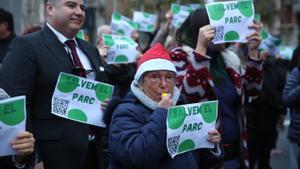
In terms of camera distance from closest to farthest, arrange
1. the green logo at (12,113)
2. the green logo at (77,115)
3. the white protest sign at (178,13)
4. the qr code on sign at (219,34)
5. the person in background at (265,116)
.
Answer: the green logo at (12,113) → the green logo at (77,115) → the qr code on sign at (219,34) → the person in background at (265,116) → the white protest sign at (178,13)

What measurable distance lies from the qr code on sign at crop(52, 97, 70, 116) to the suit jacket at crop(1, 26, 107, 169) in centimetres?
10

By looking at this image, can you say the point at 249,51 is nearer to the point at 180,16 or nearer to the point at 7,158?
the point at 7,158

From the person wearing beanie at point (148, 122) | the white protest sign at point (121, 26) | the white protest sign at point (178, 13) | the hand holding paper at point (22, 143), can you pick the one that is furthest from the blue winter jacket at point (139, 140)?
the white protest sign at point (178, 13)

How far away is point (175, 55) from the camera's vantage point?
170 inches

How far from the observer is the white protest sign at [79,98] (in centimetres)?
377

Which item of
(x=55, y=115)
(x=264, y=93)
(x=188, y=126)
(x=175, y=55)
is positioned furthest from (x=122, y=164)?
(x=264, y=93)

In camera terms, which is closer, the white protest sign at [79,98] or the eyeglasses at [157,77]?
the eyeglasses at [157,77]

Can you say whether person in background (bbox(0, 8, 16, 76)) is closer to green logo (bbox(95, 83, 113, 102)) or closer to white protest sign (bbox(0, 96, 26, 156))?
green logo (bbox(95, 83, 113, 102))

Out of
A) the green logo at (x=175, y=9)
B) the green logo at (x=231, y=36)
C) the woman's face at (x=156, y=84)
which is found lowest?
the green logo at (x=175, y=9)

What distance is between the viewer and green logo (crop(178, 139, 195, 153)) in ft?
10.9

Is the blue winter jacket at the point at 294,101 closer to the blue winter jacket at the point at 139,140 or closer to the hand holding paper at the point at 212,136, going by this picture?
the hand holding paper at the point at 212,136

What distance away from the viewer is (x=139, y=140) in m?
3.14

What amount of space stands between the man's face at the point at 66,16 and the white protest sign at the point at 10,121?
1.12 m

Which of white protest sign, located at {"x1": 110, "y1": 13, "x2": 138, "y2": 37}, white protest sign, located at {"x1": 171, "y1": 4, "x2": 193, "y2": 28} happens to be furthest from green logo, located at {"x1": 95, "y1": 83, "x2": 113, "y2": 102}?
white protest sign, located at {"x1": 171, "y1": 4, "x2": 193, "y2": 28}
